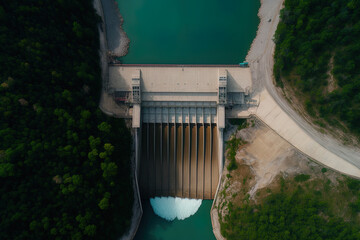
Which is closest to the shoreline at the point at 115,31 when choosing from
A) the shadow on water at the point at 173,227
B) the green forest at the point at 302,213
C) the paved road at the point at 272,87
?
the paved road at the point at 272,87

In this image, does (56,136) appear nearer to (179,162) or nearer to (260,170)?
(179,162)

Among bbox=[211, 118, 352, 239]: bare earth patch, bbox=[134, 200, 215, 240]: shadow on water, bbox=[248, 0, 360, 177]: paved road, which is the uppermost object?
bbox=[248, 0, 360, 177]: paved road

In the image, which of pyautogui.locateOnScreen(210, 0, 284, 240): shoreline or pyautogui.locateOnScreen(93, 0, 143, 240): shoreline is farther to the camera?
pyautogui.locateOnScreen(210, 0, 284, 240): shoreline

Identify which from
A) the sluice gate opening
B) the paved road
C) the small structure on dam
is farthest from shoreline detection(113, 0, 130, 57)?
the paved road

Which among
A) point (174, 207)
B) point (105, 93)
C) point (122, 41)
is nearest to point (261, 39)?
point (122, 41)

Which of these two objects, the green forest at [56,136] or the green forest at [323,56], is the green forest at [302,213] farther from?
the green forest at [56,136]

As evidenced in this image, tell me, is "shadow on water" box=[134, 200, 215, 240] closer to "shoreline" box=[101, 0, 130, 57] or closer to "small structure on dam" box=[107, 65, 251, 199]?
"small structure on dam" box=[107, 65, 251, 199]

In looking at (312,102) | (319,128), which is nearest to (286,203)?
(319,128)
